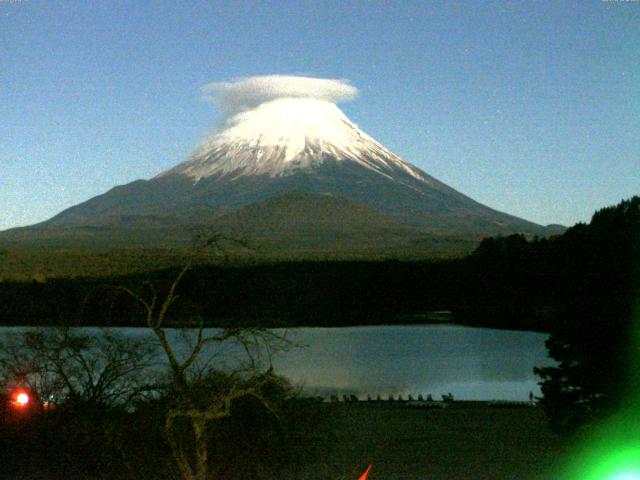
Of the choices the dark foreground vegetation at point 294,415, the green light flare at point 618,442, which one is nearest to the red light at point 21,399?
the dark foreground vegetation at point 294,415

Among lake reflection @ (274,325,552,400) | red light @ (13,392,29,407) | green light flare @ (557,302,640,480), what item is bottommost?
lake reflection @ (274,325,552,400)

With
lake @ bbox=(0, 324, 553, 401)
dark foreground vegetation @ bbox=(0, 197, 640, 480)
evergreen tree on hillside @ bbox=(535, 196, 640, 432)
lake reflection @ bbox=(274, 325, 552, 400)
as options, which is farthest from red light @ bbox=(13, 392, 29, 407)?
lake reflection @ bbox=(274, 325, 552, 400)

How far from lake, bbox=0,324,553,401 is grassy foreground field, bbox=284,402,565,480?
15.1 feet

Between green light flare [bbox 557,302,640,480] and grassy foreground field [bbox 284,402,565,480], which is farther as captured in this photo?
grassy foreground field [bbox 284,402,565,480]

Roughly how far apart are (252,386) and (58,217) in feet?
460

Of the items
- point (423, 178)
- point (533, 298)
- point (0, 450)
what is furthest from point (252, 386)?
point (423, 178)

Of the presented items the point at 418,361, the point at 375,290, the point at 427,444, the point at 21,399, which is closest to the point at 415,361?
the point at 418,361

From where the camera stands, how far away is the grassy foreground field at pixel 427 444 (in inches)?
438

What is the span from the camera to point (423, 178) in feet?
479

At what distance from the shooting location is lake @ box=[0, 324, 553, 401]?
2606 cm

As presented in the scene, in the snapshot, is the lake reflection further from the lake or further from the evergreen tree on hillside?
the evergreen tree on hillside

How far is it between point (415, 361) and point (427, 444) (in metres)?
19.9

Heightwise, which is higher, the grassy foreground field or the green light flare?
the green light flare

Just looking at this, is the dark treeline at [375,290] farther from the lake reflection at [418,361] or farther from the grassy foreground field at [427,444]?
the grassy foreground field at [427,444]
